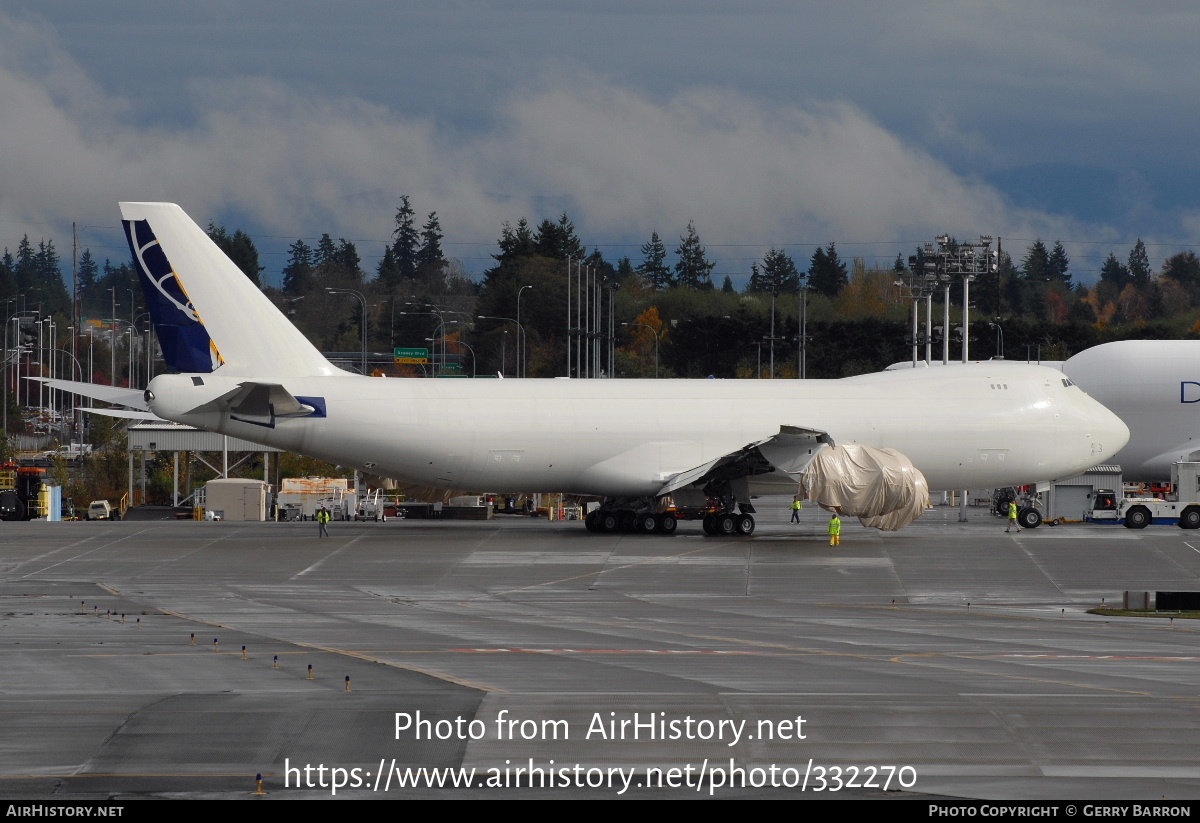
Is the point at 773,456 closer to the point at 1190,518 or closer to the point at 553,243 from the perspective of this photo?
the point at 1190,518

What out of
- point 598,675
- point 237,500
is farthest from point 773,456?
point 237,500

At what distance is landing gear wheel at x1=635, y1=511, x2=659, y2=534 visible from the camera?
46.5 metres

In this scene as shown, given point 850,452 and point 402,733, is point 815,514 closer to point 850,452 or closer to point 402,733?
point 850,452

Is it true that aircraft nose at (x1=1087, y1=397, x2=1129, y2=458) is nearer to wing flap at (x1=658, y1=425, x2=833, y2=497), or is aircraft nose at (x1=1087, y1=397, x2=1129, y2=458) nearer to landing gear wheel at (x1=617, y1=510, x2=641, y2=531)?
wing flap at (x1=658, y1=425, x2=833, y2=497)

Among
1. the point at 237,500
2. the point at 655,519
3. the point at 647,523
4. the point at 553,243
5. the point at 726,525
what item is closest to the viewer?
the point at 726,525

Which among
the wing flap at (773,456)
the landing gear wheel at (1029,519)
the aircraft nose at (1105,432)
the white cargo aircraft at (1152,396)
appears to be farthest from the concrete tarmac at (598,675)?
the white cargo aircraft at (1152,396)

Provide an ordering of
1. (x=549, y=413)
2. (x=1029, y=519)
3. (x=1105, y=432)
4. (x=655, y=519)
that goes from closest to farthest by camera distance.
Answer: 1. (x=549, y=413)
2. (x=655, y=519)
3. (x=1105, y=432)
4. (x=1029, y=519)

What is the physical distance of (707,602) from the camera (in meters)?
32.0

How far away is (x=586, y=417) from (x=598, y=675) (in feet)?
82.7

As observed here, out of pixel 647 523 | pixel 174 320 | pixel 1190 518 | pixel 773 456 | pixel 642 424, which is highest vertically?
pixel 174 320

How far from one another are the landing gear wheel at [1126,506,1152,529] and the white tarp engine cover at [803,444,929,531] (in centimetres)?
1175

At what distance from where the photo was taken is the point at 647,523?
46.7m

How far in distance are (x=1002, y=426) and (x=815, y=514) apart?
15.9m

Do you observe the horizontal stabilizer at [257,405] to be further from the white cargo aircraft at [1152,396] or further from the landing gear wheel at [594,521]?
the white cargo aircraft at [1152,396]
